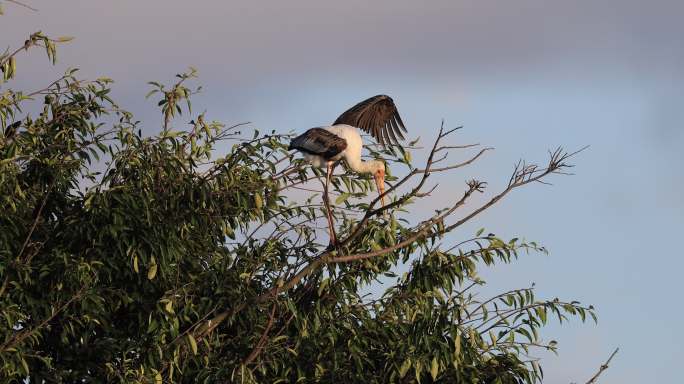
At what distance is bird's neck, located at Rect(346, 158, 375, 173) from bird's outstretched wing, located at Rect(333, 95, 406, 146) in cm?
106

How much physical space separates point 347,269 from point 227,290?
886 mm

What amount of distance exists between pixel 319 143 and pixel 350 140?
37 cm

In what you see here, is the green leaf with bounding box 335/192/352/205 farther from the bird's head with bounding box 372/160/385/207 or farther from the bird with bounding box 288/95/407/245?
the bird's head with bounding box 372/160/385/207

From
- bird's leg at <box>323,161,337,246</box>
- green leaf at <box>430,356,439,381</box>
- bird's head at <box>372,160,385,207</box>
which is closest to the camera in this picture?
green leaf at <box>430,356,439,381</box>

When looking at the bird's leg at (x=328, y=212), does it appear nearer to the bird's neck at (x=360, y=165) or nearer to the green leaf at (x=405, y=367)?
the bird's neck at (x=360, y=165)

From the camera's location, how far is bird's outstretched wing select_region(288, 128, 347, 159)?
9.99 metres

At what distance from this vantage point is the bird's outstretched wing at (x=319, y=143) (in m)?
9.99

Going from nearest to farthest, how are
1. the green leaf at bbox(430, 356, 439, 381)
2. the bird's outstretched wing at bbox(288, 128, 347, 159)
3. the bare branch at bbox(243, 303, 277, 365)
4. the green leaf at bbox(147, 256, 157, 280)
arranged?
the green leaf at bbox(430, 356, 439, 381) < the bare branch at bbox(243, 303, 277, 365) < the green leaf at bbox(147, 256, 157, 280) < the bird's outstretched wing at bbox(288, 128, 347, 159)

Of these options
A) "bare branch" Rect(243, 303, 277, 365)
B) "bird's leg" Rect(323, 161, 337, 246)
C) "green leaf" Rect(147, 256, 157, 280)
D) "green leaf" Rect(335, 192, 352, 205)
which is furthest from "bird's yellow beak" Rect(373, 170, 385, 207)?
"green leaf" Rect(147, 256, 157, 280)

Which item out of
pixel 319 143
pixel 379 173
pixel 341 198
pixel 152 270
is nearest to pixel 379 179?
pixel 379 173

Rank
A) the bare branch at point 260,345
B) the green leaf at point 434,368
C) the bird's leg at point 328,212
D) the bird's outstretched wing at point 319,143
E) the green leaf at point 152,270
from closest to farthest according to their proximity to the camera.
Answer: the green leaf at point 434,368
the bare branch at point 260,345
the green leaf at point 152,270
the bird's leg at point 328,212
the bird's outstretched wing at point 319,143

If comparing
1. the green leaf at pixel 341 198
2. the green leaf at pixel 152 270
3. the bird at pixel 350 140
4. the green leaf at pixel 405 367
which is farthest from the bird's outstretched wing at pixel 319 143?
the green leaf at pixel 405 367

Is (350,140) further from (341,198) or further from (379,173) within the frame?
(341,198)

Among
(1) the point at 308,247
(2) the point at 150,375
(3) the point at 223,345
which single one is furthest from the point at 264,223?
(2) the point at 150,375
